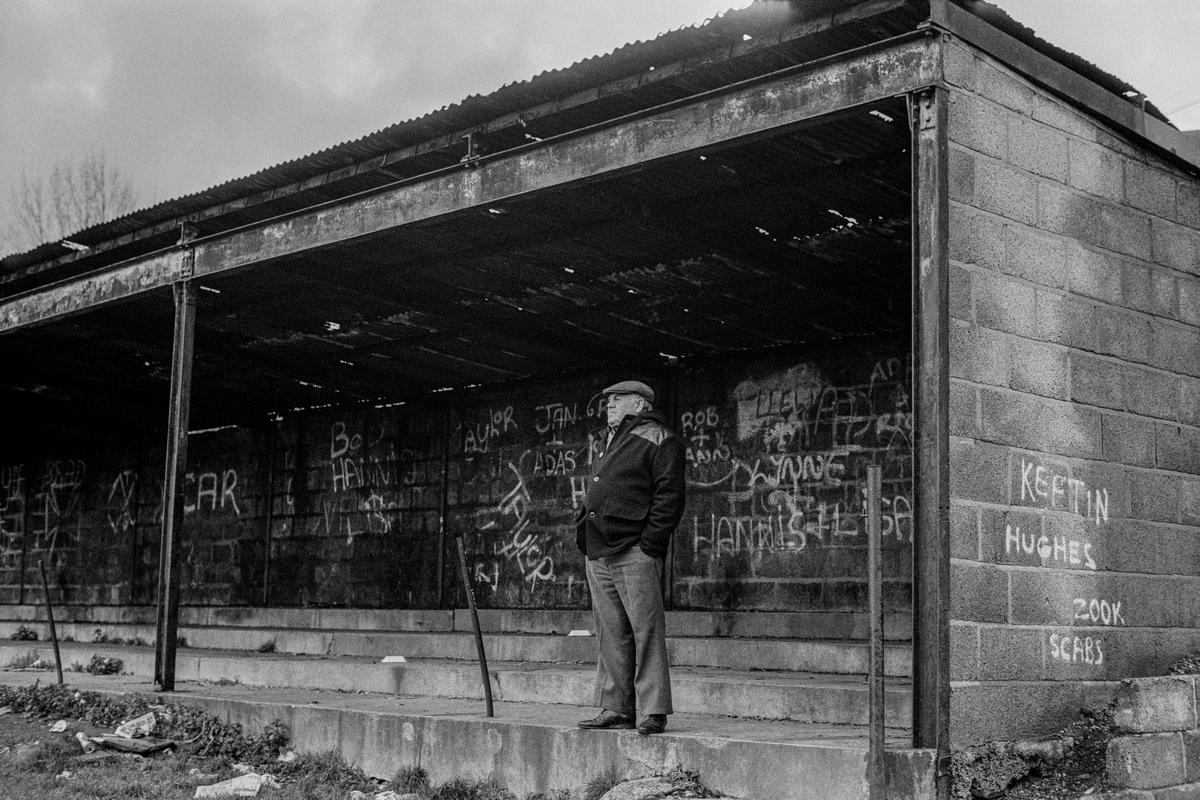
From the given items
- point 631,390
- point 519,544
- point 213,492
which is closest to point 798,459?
point 519,544

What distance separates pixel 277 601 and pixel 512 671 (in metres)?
7.33

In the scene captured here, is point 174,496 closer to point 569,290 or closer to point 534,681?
point 534,681

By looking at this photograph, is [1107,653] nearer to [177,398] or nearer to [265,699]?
[265,699]

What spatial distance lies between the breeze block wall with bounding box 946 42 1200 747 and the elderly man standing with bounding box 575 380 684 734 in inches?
61.6

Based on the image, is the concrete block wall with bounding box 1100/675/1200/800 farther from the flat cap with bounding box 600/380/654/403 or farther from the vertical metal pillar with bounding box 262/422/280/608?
the vertical metal pillar with bounding box 262/422/280/608

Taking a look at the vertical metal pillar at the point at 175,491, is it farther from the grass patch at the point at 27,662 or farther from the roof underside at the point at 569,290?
the grass patch at the point at 27,662

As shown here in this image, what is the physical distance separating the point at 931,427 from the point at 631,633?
2065 millimetres

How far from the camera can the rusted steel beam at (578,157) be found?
700 cm

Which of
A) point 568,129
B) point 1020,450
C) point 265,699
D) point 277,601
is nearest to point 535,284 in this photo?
point 568,129

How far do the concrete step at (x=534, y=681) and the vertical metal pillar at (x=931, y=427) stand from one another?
122 centimetres

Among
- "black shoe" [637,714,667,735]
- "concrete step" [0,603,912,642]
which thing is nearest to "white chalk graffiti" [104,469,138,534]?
"concrete step" [0,603,912,642]

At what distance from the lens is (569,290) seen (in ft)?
36.8

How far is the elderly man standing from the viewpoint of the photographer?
7238 mm

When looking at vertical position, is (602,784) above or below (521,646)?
below
